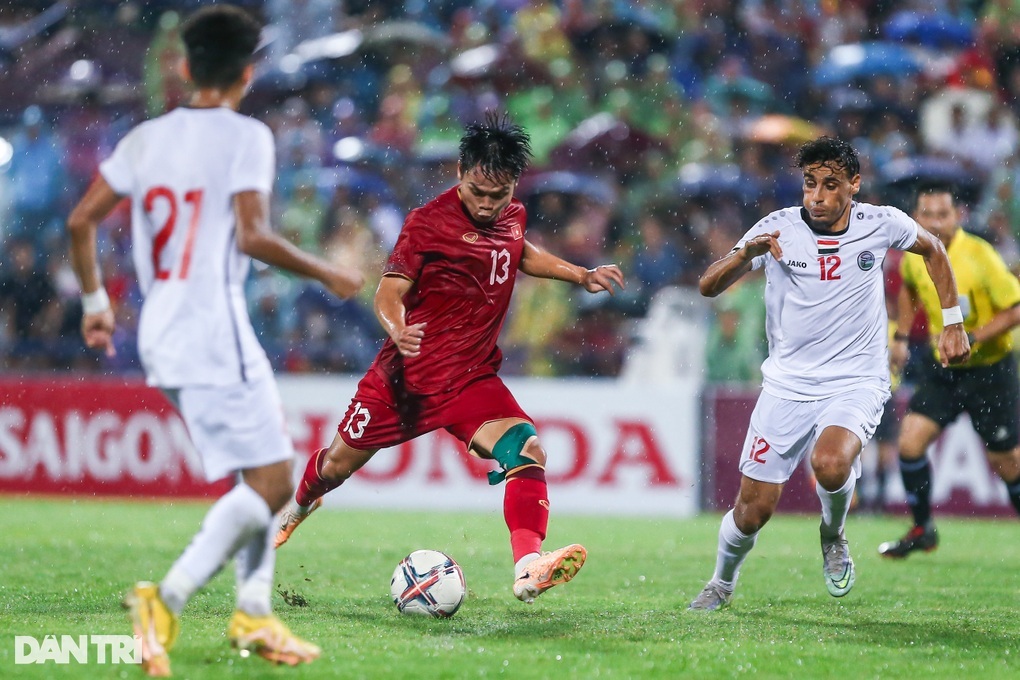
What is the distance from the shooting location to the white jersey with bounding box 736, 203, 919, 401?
6.86m

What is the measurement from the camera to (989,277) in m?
9.14

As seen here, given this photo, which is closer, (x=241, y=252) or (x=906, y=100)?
(x=241, y=252)

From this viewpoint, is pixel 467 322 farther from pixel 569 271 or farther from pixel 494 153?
pixel 494 153

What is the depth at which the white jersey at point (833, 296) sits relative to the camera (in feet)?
22.5

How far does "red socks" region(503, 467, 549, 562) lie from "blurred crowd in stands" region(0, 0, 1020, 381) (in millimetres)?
7179

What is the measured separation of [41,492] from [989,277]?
927cm

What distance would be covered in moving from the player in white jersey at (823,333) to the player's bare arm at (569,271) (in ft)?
1.55

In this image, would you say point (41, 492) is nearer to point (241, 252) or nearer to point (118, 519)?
point (118, 519)

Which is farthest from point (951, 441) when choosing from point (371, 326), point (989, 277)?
point (371, 326)

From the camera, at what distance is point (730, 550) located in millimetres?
6863

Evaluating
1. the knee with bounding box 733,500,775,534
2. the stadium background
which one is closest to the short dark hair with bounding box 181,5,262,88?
the knee with bounding box 733,500,775,534

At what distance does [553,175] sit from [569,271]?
26.5 feet

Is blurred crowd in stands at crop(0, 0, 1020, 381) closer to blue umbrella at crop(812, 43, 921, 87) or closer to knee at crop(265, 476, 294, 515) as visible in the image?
blue umbrella at crop(812, 43, 921, 87)

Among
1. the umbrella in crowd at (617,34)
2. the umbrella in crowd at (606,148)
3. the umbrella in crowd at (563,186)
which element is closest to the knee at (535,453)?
the umbrella in crowd at (563,186)
